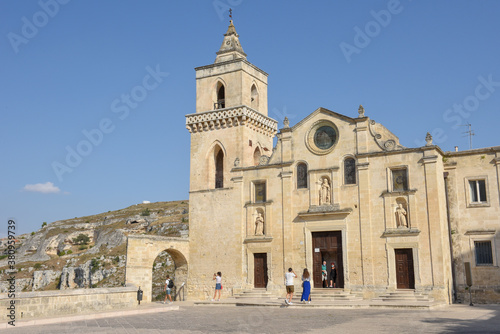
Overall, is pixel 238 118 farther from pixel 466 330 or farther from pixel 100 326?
pixel 466 330

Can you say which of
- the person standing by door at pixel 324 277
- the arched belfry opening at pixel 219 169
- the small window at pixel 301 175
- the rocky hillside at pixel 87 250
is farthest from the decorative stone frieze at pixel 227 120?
the rocky hillside at pixel 87 250

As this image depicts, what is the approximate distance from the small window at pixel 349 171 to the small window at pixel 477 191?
626cm

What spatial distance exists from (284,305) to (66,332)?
39.3ft

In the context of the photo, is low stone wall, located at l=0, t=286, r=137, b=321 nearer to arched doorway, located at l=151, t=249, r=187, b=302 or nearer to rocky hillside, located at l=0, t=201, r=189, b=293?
arched doorway, located at l=151, t=249, r=187, b=302

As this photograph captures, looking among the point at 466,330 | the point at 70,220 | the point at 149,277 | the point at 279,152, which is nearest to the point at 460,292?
the point at 279,152

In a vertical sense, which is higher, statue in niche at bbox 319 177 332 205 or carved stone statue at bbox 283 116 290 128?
carved stone statue at bbox 283 116 290 128

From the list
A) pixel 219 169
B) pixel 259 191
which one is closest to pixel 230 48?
pixel 219 169

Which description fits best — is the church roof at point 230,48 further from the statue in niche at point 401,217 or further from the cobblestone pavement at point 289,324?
the cobblestone pavement at point 289,324

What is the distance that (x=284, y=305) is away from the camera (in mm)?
24203

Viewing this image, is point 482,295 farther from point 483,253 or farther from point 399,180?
point 399,180

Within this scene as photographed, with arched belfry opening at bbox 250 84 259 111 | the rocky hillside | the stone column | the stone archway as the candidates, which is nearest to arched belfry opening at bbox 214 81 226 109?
arched belfry opening at bbox 250 84 259 111

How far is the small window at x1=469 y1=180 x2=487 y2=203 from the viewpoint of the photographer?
2747 cm

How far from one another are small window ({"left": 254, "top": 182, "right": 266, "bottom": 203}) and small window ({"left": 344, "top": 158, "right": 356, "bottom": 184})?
519 cm

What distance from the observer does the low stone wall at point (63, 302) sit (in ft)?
60.4
